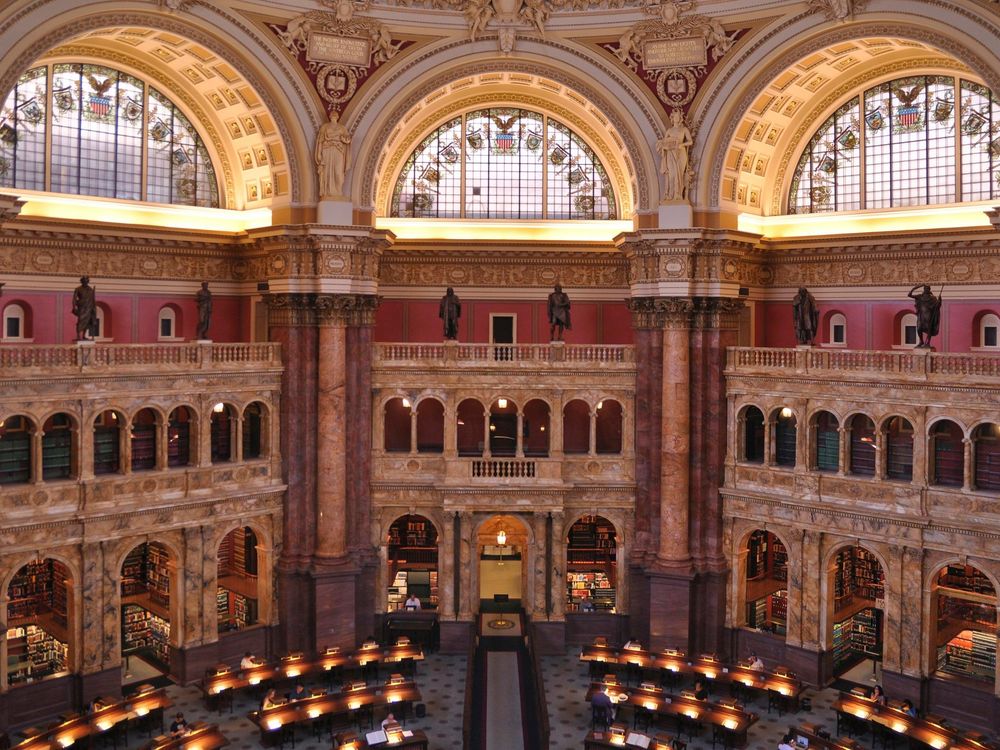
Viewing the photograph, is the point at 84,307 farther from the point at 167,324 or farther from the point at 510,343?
the point at 510,343

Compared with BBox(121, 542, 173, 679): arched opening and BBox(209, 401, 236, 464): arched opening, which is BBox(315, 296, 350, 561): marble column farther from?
BBox(121, 542, 173, 679): arched opening

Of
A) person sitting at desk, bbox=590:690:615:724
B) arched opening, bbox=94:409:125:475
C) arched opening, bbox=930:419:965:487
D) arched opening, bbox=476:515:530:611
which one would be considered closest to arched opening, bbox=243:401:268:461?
arched opening, bbox=94:409:125:475

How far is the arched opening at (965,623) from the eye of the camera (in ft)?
94.1

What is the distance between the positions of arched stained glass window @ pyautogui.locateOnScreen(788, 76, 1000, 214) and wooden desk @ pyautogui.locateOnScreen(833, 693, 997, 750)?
17.3 m

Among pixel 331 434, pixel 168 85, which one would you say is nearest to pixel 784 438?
pixel 331 434

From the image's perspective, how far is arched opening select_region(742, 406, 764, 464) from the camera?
3250 centimetres

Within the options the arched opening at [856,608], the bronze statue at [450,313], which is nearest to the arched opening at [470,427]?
the bronze statue at [450,313]

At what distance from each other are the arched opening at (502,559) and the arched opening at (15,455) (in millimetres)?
15013

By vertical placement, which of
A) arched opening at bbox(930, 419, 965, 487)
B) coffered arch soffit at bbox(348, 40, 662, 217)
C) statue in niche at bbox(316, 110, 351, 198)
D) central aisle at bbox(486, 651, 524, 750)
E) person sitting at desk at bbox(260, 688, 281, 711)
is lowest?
central aisle at bbox(486, 651, 524, 750)

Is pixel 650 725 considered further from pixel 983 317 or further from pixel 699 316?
pixel 983 317

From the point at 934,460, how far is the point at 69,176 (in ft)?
97.3

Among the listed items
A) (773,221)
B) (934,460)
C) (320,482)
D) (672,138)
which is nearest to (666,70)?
(672,138)

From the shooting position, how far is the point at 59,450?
27.9 meters

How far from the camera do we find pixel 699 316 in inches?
1248
